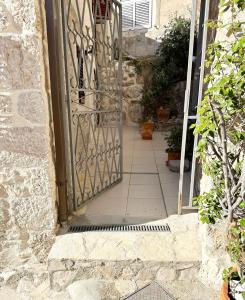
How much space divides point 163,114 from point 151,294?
5.37 metres

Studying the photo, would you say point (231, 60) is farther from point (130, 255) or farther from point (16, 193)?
point (16, 193)

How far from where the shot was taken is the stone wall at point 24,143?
1.67 m

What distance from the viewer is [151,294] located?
1824 millimetres

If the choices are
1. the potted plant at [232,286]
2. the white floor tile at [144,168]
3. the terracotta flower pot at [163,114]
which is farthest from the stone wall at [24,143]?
the terracotta flower pot at [163,114]

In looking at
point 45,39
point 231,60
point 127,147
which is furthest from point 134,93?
point 231,60

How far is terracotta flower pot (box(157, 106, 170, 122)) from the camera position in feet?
22.0

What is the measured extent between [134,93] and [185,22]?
7.35ft

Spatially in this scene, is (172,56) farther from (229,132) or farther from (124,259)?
(124,259)

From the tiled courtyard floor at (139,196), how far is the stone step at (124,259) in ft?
1.03

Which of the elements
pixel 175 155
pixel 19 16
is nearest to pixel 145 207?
pixel 175 155

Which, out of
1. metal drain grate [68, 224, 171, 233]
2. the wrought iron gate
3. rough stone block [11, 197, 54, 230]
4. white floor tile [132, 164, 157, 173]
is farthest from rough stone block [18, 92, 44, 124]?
white floor tile [132, 164, 157, 173]

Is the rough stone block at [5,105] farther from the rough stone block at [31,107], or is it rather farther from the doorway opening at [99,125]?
the doorway opening at [99,125]

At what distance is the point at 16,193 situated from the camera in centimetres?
195

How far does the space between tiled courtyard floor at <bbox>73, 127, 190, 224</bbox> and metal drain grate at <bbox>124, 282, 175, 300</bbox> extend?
560 mm
